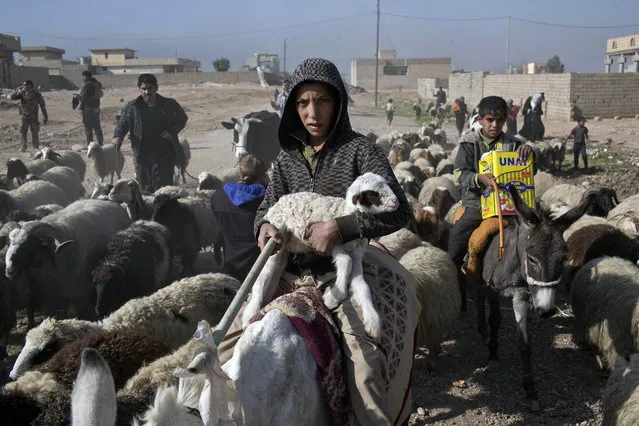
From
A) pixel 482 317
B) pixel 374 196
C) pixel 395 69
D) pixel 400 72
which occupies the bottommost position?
pixel 482 317

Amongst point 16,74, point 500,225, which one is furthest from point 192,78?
point 500,225

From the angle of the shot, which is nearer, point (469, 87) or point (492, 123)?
point (492, 123)

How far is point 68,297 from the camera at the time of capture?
6.58 metres

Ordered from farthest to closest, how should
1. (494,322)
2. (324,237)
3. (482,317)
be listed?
(482,317)
(494,322)
(324,237)

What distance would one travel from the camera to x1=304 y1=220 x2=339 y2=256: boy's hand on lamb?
90.7 inches

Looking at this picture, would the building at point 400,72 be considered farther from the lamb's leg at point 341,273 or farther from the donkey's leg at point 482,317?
the lamb's leg at point 341,273

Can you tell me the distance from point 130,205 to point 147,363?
5093mm

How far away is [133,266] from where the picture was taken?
20.2 feet

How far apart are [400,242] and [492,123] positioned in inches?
75.2

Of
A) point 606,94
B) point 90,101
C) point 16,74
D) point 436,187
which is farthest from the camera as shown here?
point 16,74

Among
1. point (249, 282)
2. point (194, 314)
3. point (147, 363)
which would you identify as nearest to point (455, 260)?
point (194, 314)

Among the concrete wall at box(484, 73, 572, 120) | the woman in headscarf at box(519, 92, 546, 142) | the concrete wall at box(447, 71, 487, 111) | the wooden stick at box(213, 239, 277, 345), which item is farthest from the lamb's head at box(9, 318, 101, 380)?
the concrete wall at box(447, 71, 487, 111)

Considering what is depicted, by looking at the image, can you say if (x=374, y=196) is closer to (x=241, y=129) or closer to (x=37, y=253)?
(x=37, y=253)

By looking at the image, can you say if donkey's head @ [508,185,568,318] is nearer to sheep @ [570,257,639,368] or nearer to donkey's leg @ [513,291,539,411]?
donkey's leg @ [513,291,539,411]
